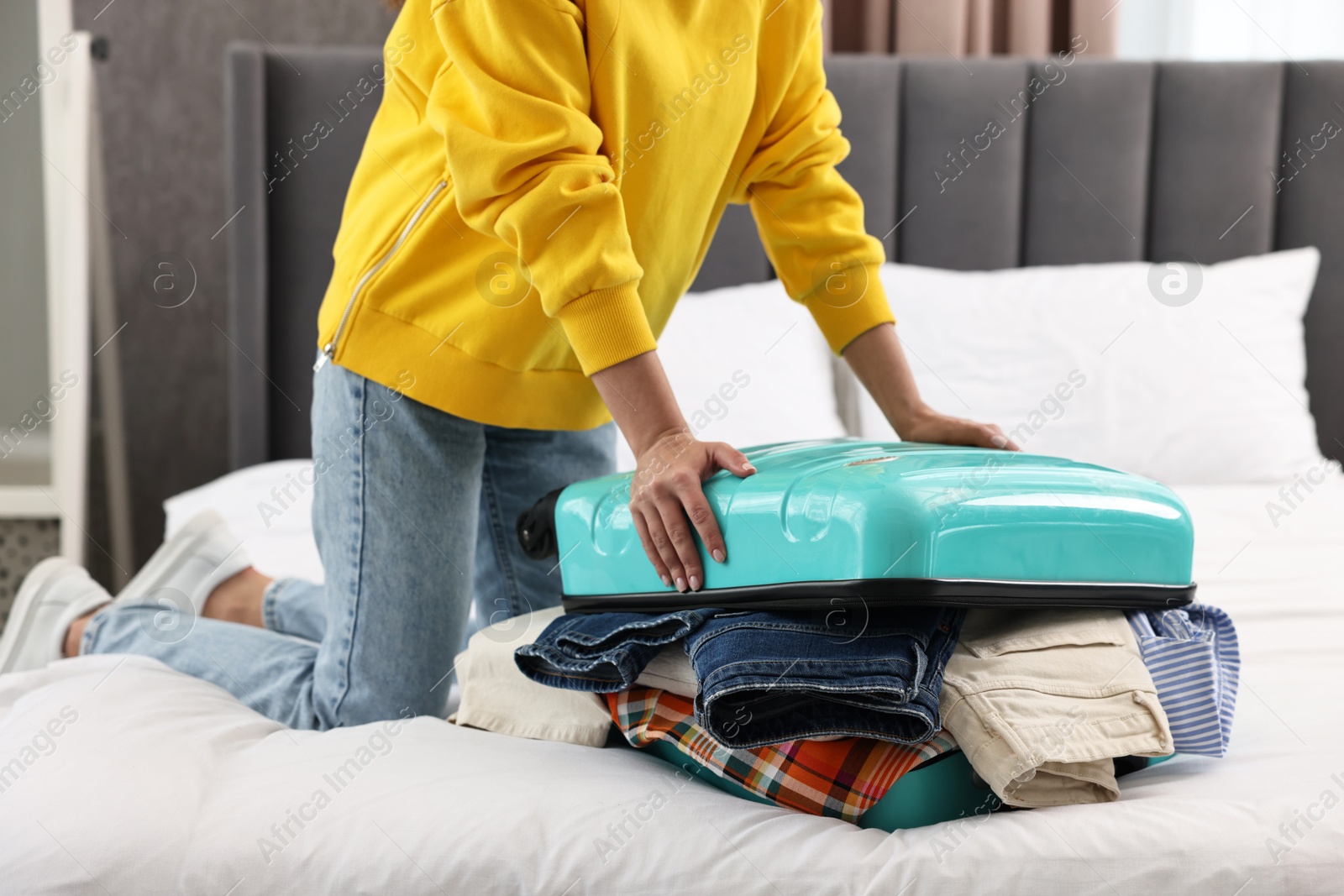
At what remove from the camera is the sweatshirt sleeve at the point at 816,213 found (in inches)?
41.2

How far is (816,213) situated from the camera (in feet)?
3.52

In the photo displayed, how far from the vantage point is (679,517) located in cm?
75

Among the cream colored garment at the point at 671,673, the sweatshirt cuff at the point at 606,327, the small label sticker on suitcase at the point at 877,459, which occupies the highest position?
the sweatshirt cuff at the point at 606,327

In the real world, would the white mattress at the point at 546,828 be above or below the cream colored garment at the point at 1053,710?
below

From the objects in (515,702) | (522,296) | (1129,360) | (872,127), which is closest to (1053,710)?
(515,702)

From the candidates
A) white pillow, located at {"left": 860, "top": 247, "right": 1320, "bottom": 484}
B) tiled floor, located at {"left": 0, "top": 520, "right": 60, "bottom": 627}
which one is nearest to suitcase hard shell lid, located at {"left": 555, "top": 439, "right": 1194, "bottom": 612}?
white pillow, located at {"left": 860, "top": 247, "right": 1320, "bottom": 484}

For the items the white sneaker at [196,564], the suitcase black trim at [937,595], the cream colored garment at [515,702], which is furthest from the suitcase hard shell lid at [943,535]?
the white sneaker at [196,564]

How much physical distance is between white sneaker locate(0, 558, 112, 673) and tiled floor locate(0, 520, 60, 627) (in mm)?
696

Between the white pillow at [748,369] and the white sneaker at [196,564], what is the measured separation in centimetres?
60

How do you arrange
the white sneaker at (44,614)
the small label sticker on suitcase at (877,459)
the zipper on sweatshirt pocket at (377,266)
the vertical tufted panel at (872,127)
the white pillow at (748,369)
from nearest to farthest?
the small label sticker on suitcase at (877,459) < the zipper on sweatshirt pocket at (377,266) < the white sneaker at (44,614) < the white pillow at (748,369) < the vertical tufted panel at (872,127)

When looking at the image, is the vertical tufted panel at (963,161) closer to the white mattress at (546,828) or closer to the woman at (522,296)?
the woman at (522,296)

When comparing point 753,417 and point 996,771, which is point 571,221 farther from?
point 753,417

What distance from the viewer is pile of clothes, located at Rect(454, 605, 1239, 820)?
65 cm

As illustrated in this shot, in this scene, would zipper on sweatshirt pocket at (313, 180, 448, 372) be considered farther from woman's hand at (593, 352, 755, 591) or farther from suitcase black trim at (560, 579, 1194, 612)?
suitcase black trim at (560, 579, 1194, 612)
